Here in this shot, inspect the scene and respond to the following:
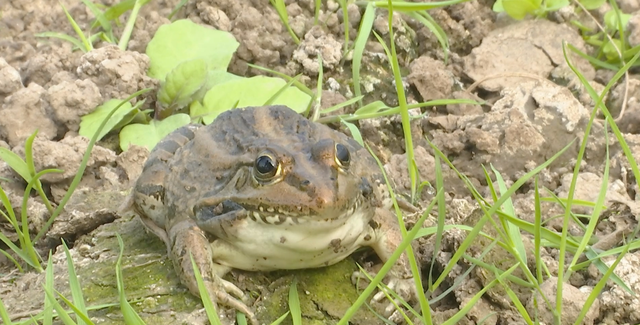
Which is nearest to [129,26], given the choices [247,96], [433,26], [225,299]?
[247,96]

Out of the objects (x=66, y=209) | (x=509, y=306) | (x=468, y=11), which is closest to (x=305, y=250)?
(x=509, y=306)

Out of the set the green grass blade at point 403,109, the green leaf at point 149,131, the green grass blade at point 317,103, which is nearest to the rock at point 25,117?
the green leaf at point 149,131

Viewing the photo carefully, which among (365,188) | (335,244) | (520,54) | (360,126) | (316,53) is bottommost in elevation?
(360,126)

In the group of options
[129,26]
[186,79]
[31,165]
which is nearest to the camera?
[31,165]

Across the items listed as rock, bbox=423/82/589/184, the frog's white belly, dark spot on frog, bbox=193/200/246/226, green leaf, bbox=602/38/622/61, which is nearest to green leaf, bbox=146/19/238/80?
rock, bbox=423/82/589/184

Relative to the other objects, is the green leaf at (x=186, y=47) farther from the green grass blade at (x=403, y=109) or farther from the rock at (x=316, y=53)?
the green grass blade at (x=403, y=109)

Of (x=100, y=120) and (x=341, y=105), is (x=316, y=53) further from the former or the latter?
(x=100, y=120)
